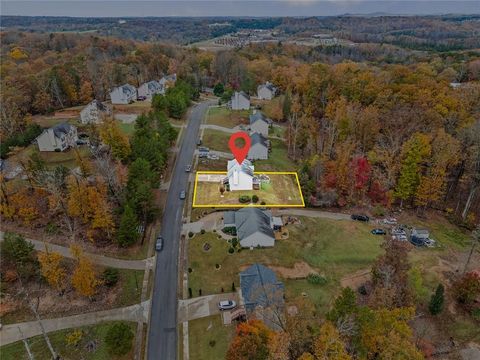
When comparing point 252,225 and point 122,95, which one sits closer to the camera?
point 252,225

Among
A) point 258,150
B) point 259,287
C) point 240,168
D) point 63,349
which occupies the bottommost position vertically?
point 63,349

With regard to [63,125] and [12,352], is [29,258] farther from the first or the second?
[63,125]

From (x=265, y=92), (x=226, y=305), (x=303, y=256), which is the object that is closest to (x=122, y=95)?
(x=265, y=92)

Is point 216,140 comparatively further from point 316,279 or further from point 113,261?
point 316,279

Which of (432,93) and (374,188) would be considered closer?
(374,188)

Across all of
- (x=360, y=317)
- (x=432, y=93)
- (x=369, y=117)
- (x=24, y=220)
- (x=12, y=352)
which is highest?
(x=432, y=93)

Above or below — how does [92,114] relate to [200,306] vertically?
above

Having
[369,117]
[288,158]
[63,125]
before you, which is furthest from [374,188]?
[63,125]

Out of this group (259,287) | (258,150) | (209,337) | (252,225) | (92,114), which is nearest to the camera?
(209,337)
